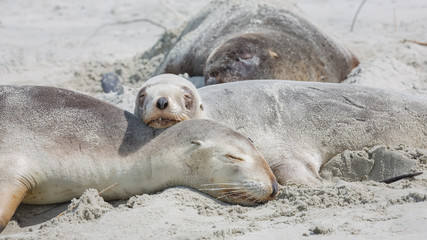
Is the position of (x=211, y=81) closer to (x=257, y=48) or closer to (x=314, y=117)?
(x=257, y=48)

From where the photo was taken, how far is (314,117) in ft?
16.4

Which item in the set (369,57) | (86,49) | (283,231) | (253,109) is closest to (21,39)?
(86,49)

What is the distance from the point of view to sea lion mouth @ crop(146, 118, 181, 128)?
4230 millimetres

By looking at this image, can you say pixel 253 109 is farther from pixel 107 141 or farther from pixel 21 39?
pixel 21 39

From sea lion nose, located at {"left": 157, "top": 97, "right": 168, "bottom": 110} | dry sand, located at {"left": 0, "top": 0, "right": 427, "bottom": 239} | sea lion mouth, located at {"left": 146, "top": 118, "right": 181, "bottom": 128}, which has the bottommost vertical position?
dry sand, located at {"left": 0, "top": 0, "right": 427, "bottom": 239}


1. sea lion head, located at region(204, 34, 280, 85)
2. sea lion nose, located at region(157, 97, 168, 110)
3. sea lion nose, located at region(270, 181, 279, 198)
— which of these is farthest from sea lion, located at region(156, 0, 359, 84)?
sea lion nose, located at region(270, 181, 279, 198)

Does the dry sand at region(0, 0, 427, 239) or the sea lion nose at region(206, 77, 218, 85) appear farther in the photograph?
the sea lion nose at region(206, 77, 218, 85)

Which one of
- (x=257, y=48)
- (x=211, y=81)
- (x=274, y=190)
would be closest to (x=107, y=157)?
(x=274, y=190)

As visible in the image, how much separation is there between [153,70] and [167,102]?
3812 mm

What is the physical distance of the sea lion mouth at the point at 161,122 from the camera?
13.9 ft

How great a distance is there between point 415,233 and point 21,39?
26.2ft

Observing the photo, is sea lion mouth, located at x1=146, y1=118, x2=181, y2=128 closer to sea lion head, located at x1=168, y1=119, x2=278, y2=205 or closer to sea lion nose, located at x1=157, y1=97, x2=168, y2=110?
sea lion nose, located at x1=157, y1=97, x2=168, y2=110

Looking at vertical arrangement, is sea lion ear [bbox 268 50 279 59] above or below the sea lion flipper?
below

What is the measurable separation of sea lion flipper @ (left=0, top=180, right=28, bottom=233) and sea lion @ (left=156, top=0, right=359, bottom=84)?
9.40ft
